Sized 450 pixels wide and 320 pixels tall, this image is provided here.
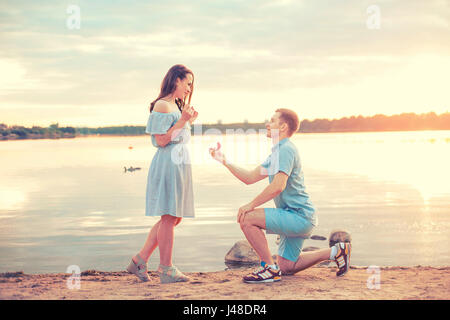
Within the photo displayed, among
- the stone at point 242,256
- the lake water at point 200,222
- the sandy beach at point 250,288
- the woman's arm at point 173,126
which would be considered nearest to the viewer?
the sandy beach at point 250,288

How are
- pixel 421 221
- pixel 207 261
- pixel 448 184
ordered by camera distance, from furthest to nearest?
pixel 448 184
pixel 421 221
pixel 207 261

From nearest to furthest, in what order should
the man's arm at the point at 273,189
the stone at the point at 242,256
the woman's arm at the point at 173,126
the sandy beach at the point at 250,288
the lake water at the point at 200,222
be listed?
the sandy beach at the point at 250,288 → the man's arm at the point at 273,189 → the woman's arm at the point at 173,126 → the stone at the point at 242,256 → the lake water at the point at 200,222

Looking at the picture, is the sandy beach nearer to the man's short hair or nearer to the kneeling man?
the kneeling man

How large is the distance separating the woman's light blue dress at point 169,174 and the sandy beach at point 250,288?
2.43 ft

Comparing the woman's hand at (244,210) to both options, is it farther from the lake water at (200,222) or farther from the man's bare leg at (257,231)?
the lake water at (200,222)

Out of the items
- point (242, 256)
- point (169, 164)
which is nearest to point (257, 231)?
point (169, 164)

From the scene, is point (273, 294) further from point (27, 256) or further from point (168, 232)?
point (27, 256)

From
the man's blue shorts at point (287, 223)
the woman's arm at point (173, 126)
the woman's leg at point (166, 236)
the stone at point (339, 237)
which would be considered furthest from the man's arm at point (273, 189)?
the stone at point (339, 237)

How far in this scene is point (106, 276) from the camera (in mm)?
5812

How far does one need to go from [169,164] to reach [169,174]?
0.32 feet

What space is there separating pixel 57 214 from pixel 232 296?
9587mm

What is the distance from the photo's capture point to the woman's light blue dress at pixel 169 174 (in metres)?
4.84

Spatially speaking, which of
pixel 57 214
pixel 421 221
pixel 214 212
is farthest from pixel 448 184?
pixel 57 214

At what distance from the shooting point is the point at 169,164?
4.88 meters
